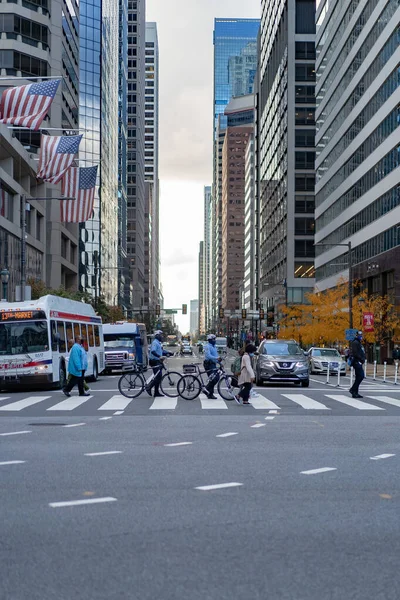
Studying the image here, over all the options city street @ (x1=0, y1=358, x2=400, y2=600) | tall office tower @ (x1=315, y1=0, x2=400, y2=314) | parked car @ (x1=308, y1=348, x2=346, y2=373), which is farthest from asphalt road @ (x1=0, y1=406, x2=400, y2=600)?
tall office tower @ (x1=315, y1=0, x2=400, y2=314)

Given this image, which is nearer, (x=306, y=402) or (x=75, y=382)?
(x=306, y=402)

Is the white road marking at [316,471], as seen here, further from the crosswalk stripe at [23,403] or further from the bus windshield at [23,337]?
the bus windshield at [23,337]

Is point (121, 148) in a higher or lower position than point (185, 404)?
higher

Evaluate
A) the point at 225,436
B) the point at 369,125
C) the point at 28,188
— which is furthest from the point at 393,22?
the point at 225,436

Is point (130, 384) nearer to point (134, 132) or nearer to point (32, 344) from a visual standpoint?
point (32, 344)

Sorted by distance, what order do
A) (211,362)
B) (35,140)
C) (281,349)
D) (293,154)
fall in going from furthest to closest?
1. (293,154)
2. (35,140)
3. (281,349)
4. (211,362)

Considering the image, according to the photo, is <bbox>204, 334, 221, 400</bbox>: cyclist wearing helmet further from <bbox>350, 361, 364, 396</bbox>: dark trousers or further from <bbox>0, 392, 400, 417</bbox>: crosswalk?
<bbox>350, 361, 364, 396</bbox>: dark trousers

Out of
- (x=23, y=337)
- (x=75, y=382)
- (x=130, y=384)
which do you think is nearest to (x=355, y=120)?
(x=23, y=337)

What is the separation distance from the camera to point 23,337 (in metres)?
25.7

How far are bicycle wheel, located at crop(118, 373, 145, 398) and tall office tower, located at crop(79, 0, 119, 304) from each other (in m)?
69.8

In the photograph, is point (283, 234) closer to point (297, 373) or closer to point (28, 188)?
point (28, 188)

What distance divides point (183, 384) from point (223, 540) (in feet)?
51.2

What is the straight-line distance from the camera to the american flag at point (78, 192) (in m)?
43.5

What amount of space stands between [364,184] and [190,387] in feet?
153
